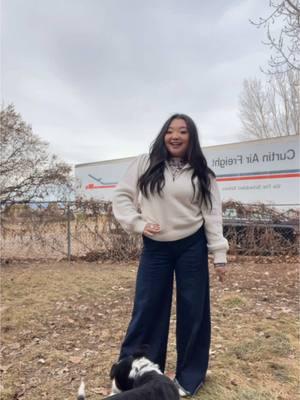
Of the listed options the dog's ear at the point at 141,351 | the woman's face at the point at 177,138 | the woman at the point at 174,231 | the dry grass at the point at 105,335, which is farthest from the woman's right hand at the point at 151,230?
the dry grass at the point at 105,335

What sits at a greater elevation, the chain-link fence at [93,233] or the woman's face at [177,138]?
the woman's face at [177,138]

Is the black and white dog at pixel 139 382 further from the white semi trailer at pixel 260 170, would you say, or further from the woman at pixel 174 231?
the white semi trailer at pixel 260 170

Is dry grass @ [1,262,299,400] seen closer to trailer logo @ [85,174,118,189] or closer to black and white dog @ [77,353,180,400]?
black and white dog @ [77,353,180,400]

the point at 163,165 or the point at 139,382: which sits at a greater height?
the point at 163,165

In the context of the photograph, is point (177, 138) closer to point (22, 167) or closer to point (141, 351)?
point (141, 351)

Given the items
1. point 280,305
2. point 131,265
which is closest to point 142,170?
point 280,305

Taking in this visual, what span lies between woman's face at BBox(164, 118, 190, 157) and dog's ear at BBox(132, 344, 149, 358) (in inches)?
52.3

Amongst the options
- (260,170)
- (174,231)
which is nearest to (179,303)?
(174,231)

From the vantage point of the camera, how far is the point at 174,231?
2605mm

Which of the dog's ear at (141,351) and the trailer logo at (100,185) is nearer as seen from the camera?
the dog's ear at (141,351)

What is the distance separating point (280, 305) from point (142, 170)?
134 inches

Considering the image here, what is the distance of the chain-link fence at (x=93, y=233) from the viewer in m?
8.43

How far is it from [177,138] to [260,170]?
28.6ft

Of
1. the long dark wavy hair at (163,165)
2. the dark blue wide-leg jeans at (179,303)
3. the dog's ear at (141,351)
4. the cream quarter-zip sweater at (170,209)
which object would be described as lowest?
the dog's ear at (141,351)
